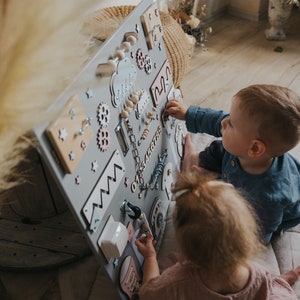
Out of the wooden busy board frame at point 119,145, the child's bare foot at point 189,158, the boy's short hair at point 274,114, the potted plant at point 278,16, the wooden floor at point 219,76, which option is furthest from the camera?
the potted plant at point 278,16

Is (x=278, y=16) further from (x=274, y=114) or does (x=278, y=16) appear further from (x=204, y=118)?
(x=274, y=114)

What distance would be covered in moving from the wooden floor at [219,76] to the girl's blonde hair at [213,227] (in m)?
0.41

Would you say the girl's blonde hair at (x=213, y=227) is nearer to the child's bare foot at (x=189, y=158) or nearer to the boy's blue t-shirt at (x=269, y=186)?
the boy's blue t-shirt at (x=269, y=186)

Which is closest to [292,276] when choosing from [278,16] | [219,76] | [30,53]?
[30,53]

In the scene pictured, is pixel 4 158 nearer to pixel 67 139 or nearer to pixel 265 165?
pixel 67 139

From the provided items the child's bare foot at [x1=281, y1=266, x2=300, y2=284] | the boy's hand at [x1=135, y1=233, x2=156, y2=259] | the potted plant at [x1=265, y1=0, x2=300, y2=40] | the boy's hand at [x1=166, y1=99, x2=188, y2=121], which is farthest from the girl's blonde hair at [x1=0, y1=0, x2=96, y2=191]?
the potted plant at [x1=265, y1=0, x2=300, y2=40]

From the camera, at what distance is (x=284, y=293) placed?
0.82m

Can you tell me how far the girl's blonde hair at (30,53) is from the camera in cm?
39

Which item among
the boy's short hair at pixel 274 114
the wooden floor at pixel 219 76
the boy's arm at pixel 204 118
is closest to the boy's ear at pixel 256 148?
the boy's short hair at pixel 274 114

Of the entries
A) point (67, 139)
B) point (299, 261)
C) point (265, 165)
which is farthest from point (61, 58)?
point (299, 261)

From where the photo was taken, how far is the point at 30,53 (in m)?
0.40

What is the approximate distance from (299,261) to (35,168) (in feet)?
2.31

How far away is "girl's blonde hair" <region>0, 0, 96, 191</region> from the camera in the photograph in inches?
15.2

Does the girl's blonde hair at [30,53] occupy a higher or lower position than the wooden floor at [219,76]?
higher
